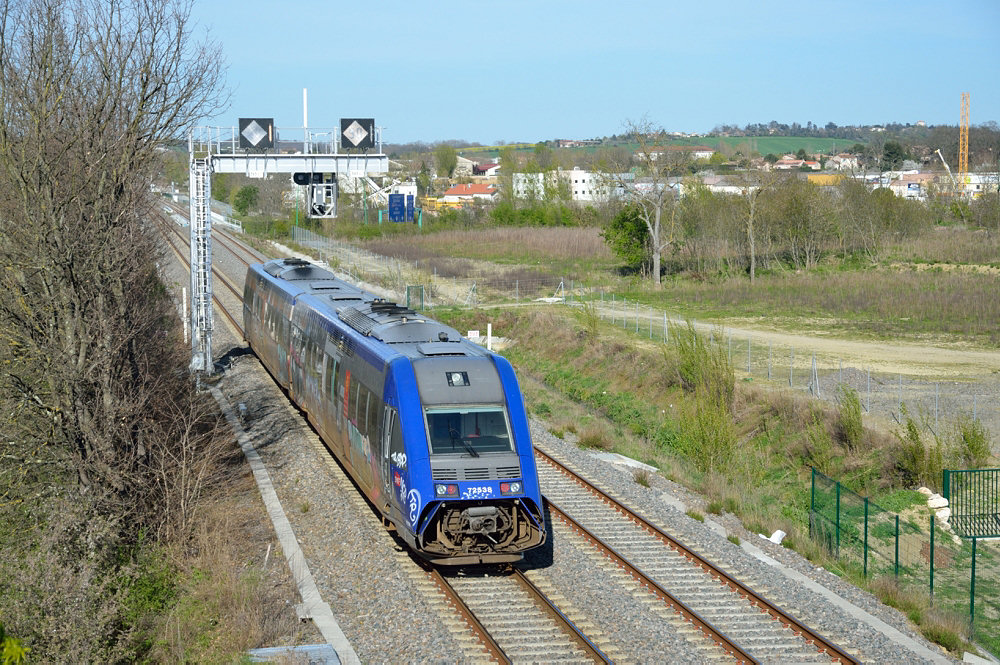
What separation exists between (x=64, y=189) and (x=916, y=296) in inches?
1612

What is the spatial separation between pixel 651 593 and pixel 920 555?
6.50 metres

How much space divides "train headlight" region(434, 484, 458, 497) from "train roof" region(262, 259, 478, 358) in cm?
237

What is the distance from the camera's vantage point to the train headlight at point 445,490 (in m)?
13.4

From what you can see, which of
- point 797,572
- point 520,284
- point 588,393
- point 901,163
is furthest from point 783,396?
point 901,163

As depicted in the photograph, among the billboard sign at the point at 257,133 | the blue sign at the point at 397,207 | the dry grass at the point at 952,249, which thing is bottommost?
the dry grass at the point at 952,249

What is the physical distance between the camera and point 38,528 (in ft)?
45.5

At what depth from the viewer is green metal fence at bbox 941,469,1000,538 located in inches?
746

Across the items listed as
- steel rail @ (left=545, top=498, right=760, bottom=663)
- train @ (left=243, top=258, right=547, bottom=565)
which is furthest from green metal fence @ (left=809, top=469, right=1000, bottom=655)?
train @ (left=243, top=258, right=547, bottom=565)

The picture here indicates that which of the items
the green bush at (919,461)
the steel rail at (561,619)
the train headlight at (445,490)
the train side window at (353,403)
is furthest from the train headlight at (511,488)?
the green bush at (919,461)

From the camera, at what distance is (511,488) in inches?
537

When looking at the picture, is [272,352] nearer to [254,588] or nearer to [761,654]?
[254,588]

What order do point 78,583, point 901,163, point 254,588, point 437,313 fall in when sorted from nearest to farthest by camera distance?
point 78,583 → point 254,588 → point 437,313 → point 901,163

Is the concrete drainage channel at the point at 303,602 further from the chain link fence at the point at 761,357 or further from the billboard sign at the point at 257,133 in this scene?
the billboard sign at the point at 257,133

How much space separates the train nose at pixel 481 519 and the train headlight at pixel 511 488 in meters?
0.29
